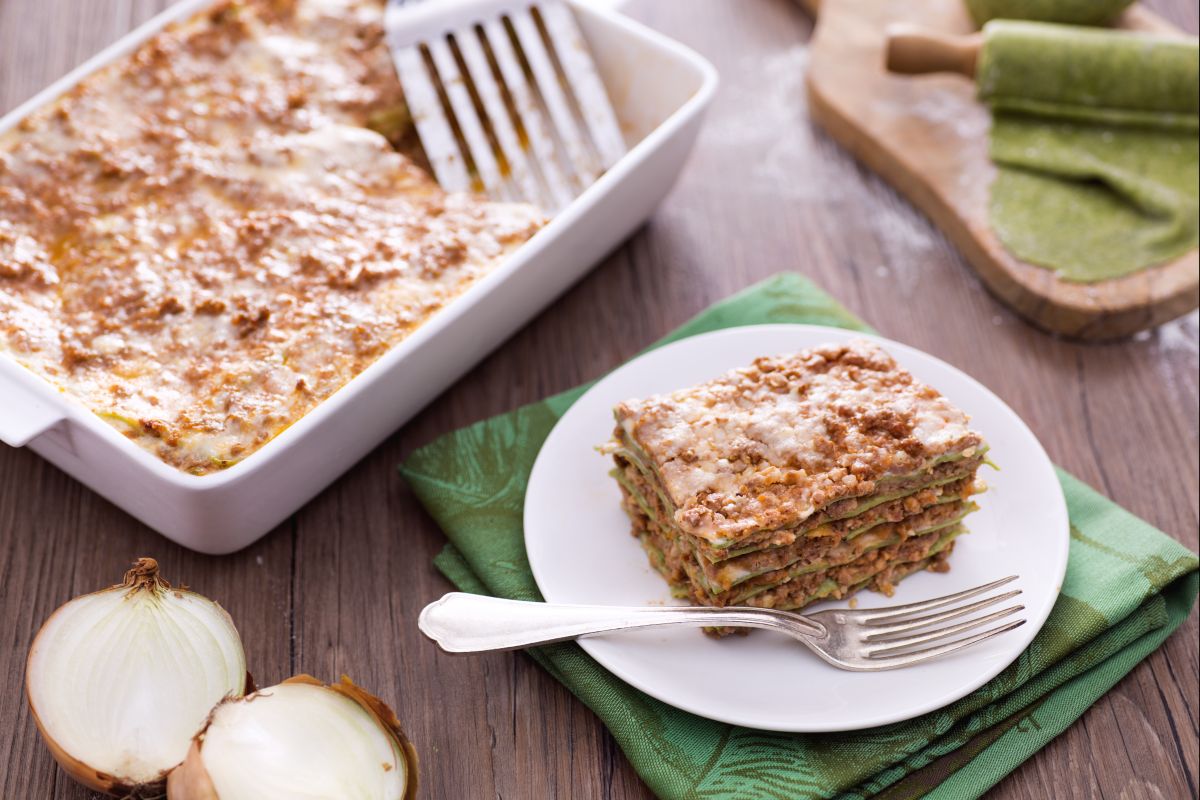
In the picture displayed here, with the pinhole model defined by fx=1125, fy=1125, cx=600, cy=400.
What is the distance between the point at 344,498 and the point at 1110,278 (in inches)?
82.9

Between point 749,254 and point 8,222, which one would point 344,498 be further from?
point 749,254

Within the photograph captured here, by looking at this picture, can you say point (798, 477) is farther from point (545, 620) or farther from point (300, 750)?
point (300, 750)

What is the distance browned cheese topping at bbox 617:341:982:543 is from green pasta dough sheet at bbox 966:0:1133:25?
6.11 ft

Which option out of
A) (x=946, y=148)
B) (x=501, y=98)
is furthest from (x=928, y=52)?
(x=501, y=98)

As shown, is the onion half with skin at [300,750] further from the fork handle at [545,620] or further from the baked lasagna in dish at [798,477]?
the baked lasagna in dish at [798,477]

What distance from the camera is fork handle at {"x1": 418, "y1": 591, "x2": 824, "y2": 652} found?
211cm

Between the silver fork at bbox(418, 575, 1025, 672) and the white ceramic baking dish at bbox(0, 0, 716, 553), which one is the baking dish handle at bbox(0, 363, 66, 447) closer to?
the white ceramic baking dish at bbox(0, 0, 716, 553)

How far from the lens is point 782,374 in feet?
7.64

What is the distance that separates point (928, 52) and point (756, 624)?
2.11 metres

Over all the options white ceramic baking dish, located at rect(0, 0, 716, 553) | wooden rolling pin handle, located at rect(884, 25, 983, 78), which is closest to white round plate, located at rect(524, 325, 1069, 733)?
white ceramic baking dish, located at rect(0, 0, 716, 553)

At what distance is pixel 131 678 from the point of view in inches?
78.0

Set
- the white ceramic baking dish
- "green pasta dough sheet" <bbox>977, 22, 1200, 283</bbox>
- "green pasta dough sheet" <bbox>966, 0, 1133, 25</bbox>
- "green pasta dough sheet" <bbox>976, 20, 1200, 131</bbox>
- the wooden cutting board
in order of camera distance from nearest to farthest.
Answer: the white ceramic baking dish → the wooden cutting board → "green pasta dough sheet" <bbox>977, 22, 1200, 283</bbox> → "green pasta dough sheet" <bbox>976, 20, 1200, 131</bbox> → "green pasta dough sheet" <bbox>966, 0, 1133, 25</bbox>

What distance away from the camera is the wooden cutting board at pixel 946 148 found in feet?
9.95

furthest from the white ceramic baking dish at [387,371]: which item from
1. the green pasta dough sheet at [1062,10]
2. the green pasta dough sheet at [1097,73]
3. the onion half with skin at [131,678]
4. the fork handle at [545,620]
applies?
the green pasta dough sheet at [1062,10]
